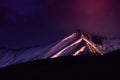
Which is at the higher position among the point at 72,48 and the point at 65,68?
the point at 72,48

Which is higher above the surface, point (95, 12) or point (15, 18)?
point (15, 18)

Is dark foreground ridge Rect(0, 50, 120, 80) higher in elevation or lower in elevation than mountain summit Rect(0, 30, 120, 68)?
lower

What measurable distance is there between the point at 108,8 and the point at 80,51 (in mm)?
1192

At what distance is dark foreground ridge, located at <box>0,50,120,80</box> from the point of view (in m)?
1.86

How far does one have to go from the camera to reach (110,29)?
125 inches

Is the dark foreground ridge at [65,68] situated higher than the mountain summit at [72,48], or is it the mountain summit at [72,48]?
the mountain summit at [72,48]

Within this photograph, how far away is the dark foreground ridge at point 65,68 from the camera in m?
1.86

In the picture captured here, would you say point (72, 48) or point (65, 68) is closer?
point (65, 68)

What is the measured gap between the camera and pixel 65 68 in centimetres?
189

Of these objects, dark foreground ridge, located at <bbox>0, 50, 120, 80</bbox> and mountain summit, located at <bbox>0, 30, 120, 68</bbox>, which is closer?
dark foreground ridge, located at <bbox>0, 50, 120, 80</bbox>

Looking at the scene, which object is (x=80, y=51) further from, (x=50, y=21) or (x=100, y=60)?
(x=50, y=21)

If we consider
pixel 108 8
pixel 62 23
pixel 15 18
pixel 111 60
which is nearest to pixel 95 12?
pixel 108 8

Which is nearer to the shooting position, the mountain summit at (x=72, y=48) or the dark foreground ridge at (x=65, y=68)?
the dark foreground ridge at (x=65, y=68)

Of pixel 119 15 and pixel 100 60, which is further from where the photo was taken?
pixel 119 15
